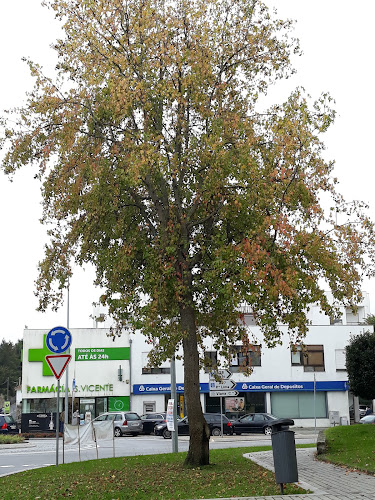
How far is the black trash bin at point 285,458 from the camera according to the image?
1083cm

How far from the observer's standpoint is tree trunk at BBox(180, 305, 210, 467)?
15789 mm

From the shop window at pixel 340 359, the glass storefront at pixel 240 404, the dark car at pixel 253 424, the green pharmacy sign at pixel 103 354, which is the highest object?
the green pharmacy sign at pixel 103 354

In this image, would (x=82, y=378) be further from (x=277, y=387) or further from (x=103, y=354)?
(x=277, y=387)

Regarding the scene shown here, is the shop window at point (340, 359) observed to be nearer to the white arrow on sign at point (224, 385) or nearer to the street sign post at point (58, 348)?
the white arrow on sign at point (224, 385)

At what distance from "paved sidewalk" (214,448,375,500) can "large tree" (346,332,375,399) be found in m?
9.50

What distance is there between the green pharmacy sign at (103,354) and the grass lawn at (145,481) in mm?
34708

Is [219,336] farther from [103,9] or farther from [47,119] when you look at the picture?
[103,9]

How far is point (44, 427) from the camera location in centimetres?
5100

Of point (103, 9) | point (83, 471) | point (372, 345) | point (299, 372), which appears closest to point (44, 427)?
point (299, 372)

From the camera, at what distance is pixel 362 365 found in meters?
26.8

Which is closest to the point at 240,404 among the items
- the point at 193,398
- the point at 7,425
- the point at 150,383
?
the point at 150,383

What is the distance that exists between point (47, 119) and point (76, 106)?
81cm

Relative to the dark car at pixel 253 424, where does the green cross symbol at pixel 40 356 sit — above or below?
above

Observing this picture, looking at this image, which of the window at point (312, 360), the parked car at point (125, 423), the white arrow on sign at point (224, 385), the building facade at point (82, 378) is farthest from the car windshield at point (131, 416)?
the window at point (312, 360)
